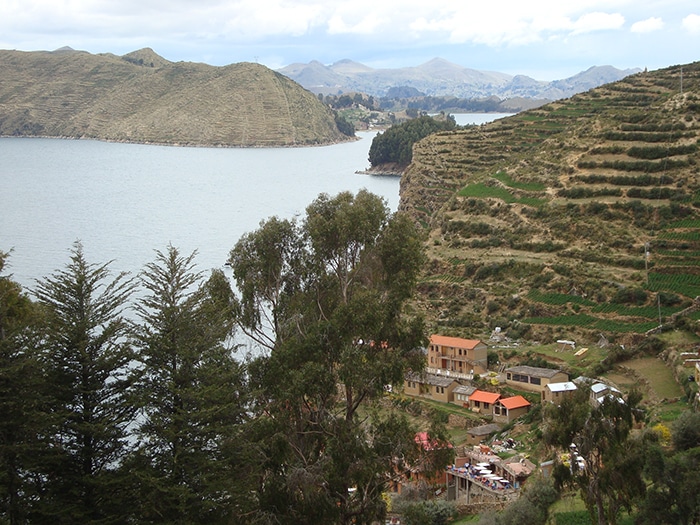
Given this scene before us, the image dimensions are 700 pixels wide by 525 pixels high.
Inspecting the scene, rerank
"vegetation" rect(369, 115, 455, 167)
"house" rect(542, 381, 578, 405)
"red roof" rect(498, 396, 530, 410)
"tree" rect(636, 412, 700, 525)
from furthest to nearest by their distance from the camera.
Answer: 1. "vegetation" rect(369, 115, 455, 167)
2. "red roof" rect(498, 396, 530, 410)
3. "house" rect(542, 381, 578, 405)
4. "tree" rect(636, 412, 700, 525)

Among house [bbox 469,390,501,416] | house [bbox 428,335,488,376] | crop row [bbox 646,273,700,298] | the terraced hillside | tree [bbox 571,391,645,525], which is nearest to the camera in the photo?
tree [bbox 571,391,645,525]

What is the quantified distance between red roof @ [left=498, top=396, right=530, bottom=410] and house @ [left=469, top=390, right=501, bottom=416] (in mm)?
356

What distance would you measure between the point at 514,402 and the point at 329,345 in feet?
43.1

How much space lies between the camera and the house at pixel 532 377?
2423 cm

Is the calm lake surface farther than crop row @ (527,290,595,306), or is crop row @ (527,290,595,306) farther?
the calm lake surface

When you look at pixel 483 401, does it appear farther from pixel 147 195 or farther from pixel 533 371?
pixel 147 195

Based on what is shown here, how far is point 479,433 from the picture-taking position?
868 inches

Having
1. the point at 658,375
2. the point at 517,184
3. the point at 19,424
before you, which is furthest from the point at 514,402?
the point at 517,184

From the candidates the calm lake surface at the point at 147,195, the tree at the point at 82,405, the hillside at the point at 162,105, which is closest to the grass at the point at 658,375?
the calm lake surface at the point at 147,195

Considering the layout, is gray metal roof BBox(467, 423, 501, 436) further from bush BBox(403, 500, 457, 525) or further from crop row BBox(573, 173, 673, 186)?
crop row BBox(573, 173, 673, 186)

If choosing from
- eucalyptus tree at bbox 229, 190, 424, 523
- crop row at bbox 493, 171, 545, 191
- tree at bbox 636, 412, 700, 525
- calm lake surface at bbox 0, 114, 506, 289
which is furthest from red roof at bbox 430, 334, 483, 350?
tree at bbox 636, 412, 700, 525

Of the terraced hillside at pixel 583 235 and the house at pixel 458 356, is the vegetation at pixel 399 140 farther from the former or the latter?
the house at pixel 458 356

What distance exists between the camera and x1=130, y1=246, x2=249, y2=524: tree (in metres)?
9.90

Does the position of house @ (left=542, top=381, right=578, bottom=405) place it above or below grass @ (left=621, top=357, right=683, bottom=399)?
below
